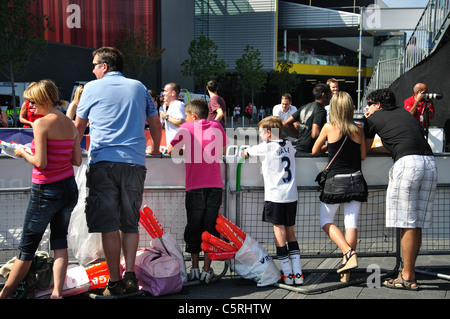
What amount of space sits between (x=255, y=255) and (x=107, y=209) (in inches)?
59.5

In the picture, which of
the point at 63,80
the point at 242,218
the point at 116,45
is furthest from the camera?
the point at 116,45

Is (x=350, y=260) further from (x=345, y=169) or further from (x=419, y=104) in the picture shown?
(x=419, y=104)

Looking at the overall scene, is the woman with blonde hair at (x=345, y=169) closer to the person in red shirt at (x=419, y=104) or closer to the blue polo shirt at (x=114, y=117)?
the blue polo shirt at (x=114, y=117)

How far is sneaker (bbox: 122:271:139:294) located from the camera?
4259mm

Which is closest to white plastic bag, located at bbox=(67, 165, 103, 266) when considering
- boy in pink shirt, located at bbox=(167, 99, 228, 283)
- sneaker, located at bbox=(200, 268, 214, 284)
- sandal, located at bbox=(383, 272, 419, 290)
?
boy in pink shirt, located at bbox=(167, 99, 228, 283)

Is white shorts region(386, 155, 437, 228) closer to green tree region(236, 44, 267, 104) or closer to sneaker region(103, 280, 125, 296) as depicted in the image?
sneaker region(103, 280, 125, 296)

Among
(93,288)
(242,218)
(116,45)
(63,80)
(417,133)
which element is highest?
(116,45)

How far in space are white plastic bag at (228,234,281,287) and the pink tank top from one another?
5.94 ft

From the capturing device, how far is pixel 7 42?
23.0m

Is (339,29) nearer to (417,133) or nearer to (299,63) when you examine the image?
(299,63)

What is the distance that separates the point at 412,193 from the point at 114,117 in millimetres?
2773

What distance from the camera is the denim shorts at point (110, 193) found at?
411 cm

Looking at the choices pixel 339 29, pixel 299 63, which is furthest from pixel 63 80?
pixel 339 29

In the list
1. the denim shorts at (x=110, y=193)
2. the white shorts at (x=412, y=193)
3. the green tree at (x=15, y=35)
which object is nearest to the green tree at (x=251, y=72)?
the green tree at (x=15, y=35)
